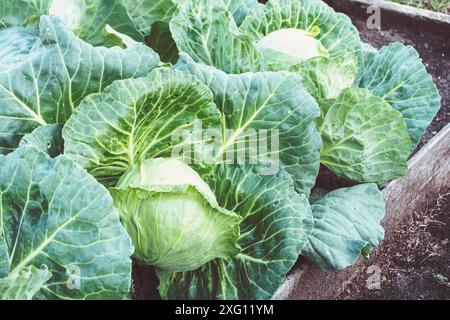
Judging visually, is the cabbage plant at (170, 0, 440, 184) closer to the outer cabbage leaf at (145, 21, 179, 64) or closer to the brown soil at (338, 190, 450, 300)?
the outer cabbage leaf at (145, 21, 179, 64)

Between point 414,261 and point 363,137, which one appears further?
point 414,261

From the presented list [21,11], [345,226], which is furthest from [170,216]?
[21,11]

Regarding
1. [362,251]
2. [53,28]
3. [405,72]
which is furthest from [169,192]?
[405,72]

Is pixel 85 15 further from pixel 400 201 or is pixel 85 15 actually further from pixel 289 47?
pixel 400 201

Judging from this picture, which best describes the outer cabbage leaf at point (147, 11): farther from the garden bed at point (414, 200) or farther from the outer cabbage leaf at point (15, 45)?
the garden bed at point (414, 200)

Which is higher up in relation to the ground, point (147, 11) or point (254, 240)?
point (147, 11)

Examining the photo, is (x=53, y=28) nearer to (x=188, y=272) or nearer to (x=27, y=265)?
(x=27, y=265)

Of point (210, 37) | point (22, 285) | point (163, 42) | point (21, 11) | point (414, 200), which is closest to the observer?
point (22, 285)
